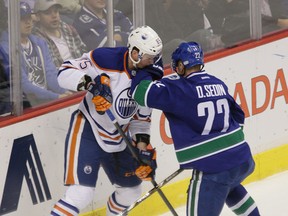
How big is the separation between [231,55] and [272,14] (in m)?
0.52

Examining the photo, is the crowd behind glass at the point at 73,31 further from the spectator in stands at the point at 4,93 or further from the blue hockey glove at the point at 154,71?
the blue hockey glove at the point at 154,71

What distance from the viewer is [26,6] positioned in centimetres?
505

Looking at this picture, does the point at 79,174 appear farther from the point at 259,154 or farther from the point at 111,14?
the point at 259,154

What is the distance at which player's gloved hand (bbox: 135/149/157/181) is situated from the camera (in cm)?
484

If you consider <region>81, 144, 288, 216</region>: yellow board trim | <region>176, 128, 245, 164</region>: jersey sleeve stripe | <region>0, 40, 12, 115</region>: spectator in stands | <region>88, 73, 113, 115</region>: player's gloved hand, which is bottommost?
<region>81, 144, 288, 216</region>: yellow board trim

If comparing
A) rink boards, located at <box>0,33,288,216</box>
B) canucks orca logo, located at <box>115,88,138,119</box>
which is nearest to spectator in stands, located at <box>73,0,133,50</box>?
rink boards, located at <box>0,33,288,216</box>

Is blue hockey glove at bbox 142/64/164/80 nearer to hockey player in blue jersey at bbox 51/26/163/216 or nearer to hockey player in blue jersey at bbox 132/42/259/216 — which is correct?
hockey player in blue jersey at bbox 51/26/163/216

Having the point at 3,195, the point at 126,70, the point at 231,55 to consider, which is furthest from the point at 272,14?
the point at 3,195

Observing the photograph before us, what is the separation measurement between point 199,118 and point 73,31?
1.10 m

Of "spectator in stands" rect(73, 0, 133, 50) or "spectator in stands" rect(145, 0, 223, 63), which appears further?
"spectator in stands" rect(145, 0, 223, 63)

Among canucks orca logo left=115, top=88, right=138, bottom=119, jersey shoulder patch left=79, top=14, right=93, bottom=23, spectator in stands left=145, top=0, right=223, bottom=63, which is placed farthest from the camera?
spectator in stands left=145, top=0, right=223, bottom=63

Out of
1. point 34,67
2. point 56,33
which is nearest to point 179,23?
point 56,33

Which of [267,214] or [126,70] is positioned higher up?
[126,70]

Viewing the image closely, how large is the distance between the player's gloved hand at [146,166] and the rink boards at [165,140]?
1.66 ft
